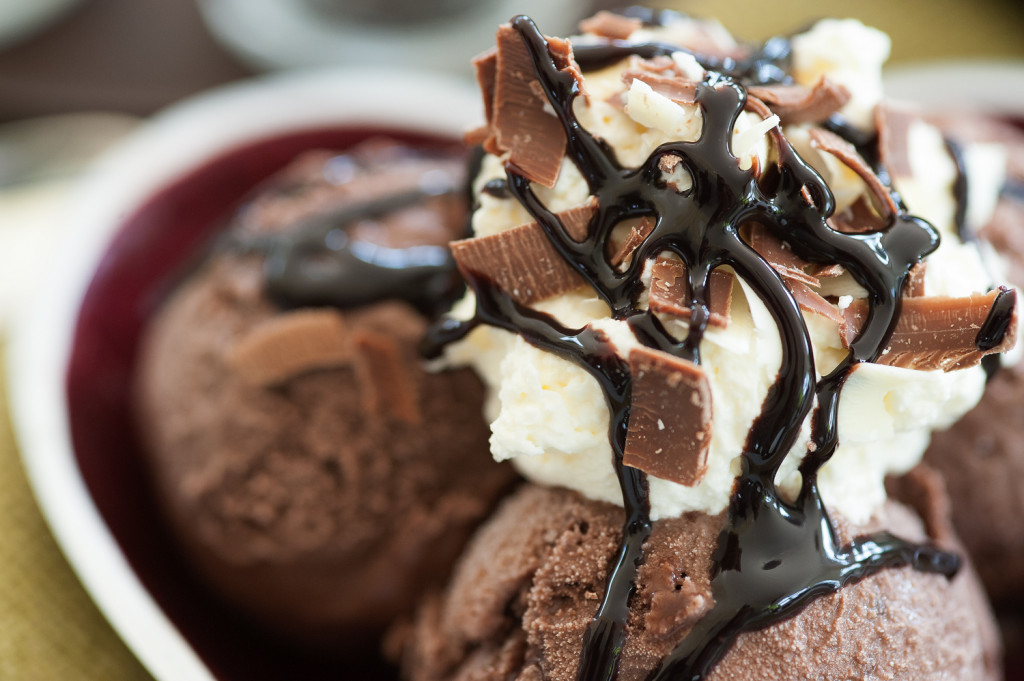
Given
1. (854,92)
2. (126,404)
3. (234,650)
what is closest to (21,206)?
(126,404)

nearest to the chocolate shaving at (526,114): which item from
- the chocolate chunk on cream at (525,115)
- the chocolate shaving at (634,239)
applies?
the chocolate chunk on cream at (525,115)

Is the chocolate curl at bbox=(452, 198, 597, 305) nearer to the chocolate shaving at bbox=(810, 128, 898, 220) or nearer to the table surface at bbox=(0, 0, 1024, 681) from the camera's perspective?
the chocolate shaving at bbox=(810, 128, 898, 220)

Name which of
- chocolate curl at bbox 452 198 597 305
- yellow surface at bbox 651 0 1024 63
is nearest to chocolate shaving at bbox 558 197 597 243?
chocolate curl at bbox 452 198 597 305

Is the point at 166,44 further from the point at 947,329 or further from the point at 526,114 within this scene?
the point at 947,329

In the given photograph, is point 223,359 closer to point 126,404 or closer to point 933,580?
point 126,404

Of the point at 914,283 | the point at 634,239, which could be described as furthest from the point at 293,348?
the point at 914,283

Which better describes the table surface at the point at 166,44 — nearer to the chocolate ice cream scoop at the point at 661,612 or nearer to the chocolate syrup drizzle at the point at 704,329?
the chocolate syrup drizzle at the point at 704,329
